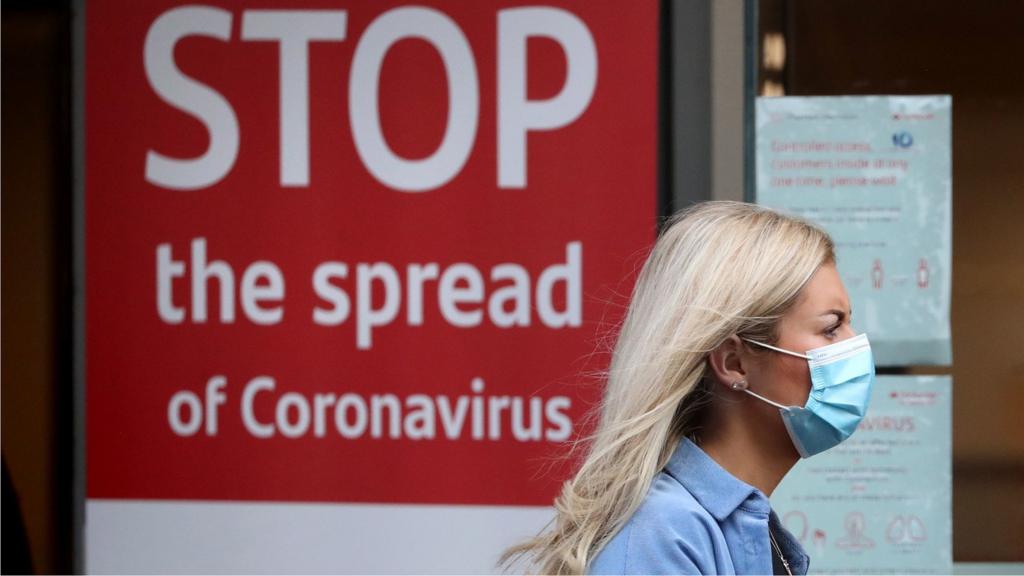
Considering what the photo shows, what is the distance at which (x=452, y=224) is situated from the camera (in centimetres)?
389

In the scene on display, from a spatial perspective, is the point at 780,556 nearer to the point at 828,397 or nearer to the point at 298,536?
the point at 828,397

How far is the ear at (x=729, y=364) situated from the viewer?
2023 millimetres

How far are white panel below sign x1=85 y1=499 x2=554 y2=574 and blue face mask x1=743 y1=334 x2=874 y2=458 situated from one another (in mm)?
1857

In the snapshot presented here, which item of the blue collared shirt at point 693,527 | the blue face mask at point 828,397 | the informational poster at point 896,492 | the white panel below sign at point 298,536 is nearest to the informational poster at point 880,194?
the informational poster at point 896,492

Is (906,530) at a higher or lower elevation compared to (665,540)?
lower

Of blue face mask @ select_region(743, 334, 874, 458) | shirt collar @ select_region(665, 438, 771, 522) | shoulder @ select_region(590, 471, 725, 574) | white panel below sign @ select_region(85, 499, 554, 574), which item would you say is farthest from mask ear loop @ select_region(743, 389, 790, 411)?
white panel below sign @ select_region(85, 499, 554, 574)

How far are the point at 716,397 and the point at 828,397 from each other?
0.71 feet

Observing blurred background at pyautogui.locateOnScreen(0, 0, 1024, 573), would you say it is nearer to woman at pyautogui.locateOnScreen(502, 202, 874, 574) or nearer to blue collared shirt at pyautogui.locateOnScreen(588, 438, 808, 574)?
woman at pyautogui.locateOnScreen(502, 202, 874, 574)

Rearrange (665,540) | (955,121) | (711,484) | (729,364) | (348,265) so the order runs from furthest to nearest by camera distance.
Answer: (348,265)
(955,121)
(729,364)
(711,484)
(665,540)

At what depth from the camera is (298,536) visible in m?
3.97

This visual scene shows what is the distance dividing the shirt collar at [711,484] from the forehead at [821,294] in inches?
12.0

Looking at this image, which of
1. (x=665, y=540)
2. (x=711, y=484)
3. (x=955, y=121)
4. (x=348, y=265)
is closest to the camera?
(x=665, y=540)

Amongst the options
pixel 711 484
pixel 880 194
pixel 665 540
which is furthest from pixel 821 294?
pixel 880 194

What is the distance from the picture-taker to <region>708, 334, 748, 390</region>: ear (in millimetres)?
2023
